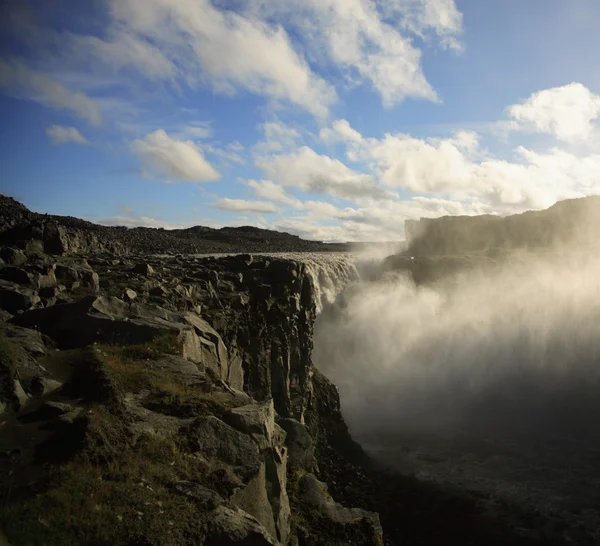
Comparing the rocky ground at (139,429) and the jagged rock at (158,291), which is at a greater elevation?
the jagged rock at (158,291)

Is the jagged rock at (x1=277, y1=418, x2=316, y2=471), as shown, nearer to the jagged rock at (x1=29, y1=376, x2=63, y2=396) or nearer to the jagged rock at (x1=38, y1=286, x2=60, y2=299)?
the jagged rock at (x1=38, y1=286, x2=60, y2=299)

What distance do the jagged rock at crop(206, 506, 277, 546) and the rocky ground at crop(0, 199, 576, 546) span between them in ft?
0.08

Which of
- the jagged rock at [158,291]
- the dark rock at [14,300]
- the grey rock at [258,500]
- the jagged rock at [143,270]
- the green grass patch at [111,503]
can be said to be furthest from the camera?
the jagged rock at [143,270]

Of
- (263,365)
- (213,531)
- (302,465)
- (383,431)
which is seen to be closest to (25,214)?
(263,365)

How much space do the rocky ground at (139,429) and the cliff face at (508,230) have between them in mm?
99577

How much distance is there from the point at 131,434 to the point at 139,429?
310 mm

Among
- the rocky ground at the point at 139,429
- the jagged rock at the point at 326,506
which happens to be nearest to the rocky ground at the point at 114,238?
the rocky ground at the point at 139,429

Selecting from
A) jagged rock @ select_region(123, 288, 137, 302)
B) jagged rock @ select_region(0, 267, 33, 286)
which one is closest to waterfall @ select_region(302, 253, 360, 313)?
jagged rock @ select_region(123, 288, 137, 302)

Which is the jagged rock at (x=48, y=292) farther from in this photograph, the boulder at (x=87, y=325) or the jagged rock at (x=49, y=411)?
the jagged rock at (x=49, y=411)

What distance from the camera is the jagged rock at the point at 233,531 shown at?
7.67 metres

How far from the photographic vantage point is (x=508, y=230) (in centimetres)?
12419

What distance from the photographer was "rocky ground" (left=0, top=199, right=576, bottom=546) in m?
7.42

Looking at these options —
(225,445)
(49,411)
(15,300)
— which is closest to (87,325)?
(15,300)

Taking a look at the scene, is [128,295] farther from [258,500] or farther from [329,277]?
[329,277]
